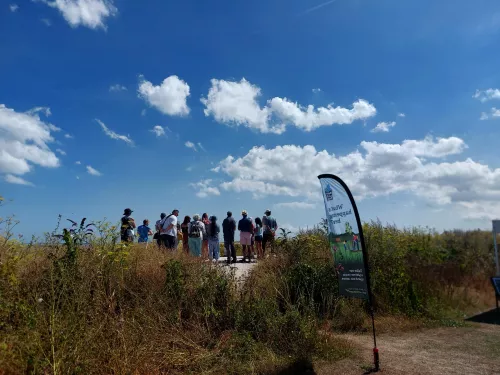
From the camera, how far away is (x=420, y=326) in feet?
27.8

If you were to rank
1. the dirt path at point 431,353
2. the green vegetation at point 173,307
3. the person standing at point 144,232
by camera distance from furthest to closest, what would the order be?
the person standing at point 144,232, the dirt path at point 431,353, the green vegetation at point 173,307

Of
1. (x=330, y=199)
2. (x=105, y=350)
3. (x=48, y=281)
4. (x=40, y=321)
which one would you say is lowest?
(x=105, y=350)

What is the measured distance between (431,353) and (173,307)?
14.0 ft

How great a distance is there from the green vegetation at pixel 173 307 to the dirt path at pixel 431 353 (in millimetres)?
425

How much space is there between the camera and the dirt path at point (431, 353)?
586 centimetres

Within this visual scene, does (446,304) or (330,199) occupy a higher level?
(330,199)

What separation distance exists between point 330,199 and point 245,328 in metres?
2.49

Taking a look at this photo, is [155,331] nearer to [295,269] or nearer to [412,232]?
[295,269]

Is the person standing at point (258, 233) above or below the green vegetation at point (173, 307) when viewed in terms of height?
above

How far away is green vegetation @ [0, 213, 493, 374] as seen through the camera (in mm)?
4770

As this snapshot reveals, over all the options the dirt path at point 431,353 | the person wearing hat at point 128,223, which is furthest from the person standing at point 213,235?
the dirt path at point 431,353

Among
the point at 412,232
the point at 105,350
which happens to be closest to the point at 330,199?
the point at 105,350

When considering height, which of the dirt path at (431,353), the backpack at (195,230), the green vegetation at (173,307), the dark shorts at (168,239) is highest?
the backpack at (195,230)

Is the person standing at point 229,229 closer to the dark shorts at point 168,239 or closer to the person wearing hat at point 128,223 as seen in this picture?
the dark shorts at point 168,239
